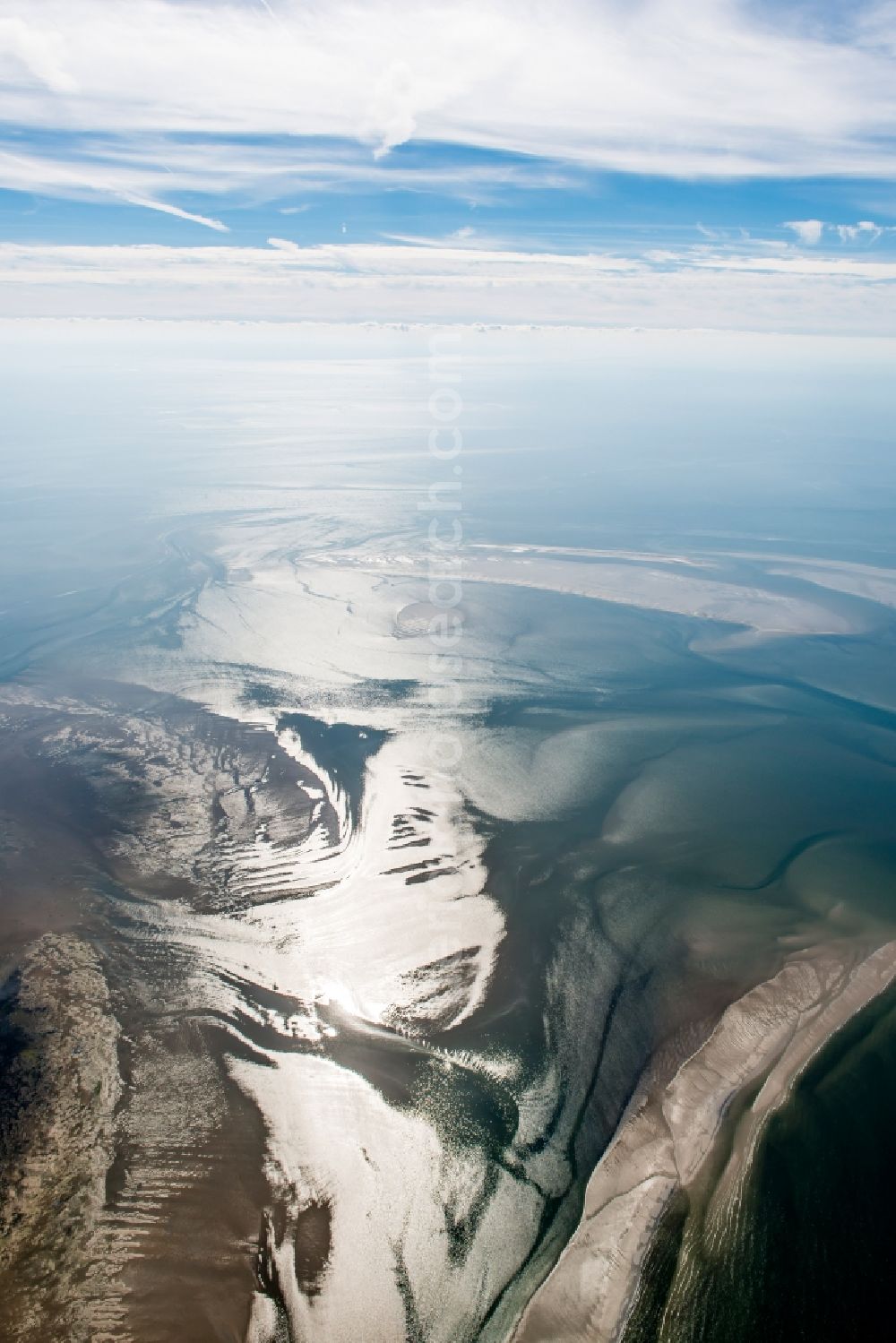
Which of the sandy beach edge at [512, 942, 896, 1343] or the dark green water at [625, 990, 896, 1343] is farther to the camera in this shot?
the sandy beach edge at [512, 942, 896, 1343]

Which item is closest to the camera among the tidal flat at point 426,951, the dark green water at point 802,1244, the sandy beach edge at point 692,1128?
the dark green water at point 802,1244

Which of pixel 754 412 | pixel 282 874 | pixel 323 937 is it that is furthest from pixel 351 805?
pixel 754 412

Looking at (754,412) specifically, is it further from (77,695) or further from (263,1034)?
(263,1034)

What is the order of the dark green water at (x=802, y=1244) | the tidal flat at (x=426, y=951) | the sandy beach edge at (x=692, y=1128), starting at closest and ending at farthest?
the dark green water at (x=802, y=1244) < the sandy beach edge at (x=692, y=1128) < the tidal flat at (x=426, y=951)

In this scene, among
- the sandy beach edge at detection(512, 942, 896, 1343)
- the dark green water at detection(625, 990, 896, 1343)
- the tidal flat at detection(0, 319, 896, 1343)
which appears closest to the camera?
the dark green water at detection(625, 990, 896, 1343)

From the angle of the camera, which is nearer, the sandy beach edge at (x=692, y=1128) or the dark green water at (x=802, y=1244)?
the dark green water at (x=802, y=1244)

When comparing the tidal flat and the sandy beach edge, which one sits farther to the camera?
the tidal flat

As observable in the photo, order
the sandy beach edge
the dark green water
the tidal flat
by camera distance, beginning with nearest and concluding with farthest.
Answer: the dark green water → the sandy beach edge → the tidal flat

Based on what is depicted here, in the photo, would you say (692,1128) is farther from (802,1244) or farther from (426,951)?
(426,951)
